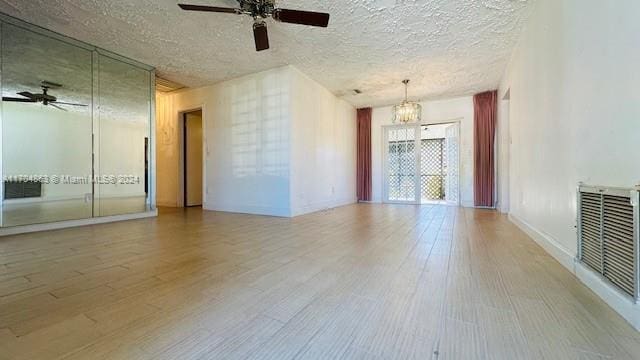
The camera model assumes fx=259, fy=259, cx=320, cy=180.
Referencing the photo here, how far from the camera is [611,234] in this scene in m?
1.41

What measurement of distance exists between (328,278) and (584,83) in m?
2.15

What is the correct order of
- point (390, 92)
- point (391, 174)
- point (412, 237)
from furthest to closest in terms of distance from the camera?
point (391, 174) < point (390, 92) < point (412, 237)

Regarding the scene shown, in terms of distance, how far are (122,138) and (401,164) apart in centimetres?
621

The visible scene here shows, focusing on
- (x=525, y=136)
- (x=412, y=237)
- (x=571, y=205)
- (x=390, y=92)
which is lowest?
(x=412, y=237)

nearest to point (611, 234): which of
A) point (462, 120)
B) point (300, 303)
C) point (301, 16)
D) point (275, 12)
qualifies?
point (300, 303)

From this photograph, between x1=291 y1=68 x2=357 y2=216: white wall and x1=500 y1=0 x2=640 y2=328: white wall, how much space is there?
3374 mm

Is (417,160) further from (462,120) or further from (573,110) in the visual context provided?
(573,110)

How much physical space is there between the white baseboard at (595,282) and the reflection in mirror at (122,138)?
5620mm

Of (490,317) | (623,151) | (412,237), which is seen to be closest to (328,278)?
(490,317)

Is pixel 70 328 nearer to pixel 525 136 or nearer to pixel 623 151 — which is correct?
pixel 623 151

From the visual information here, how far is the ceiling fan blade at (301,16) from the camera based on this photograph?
2.47 m

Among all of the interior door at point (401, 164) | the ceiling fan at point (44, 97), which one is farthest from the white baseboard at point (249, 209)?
the interior door at point (401, 164)

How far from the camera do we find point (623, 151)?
53.4 inches

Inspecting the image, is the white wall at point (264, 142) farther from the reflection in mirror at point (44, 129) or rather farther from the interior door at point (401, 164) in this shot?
the reflection in mirror at point (44, 129)
